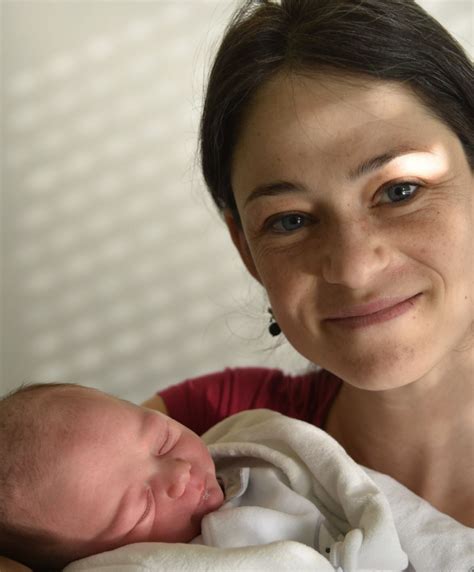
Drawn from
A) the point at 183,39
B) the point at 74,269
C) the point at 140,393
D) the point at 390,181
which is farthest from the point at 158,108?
the point at 390,181

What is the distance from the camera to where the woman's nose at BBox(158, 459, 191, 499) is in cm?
129

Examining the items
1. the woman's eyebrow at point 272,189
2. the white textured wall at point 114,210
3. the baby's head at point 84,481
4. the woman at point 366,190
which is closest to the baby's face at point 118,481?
the baby's head at point 84,481

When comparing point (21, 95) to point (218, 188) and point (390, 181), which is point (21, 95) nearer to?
point (218, 188)

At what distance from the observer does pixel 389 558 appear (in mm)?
1260

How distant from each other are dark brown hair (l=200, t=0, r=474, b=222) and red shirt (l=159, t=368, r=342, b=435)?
0.51 meters

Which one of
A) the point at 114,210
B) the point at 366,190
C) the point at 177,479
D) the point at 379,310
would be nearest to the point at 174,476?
the point at 177,479

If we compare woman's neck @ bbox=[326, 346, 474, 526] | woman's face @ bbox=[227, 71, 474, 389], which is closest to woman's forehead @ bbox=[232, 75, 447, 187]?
woman's face @ bbox=[227, 71, 474, 389]

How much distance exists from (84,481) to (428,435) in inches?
24.2

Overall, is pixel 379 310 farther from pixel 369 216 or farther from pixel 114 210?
pixel 114 210

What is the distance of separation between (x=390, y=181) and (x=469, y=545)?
1.83 ft

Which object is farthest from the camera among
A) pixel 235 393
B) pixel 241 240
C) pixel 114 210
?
pixel 114 210

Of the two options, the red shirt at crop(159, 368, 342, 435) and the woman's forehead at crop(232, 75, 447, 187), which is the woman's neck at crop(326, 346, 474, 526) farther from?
the woman's forehead at crop(232, 75, 447, 187)

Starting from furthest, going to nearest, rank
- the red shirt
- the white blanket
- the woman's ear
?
1. the red shirt
2. the woman's ear
3. the white blanket

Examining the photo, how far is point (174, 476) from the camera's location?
1301 mm
